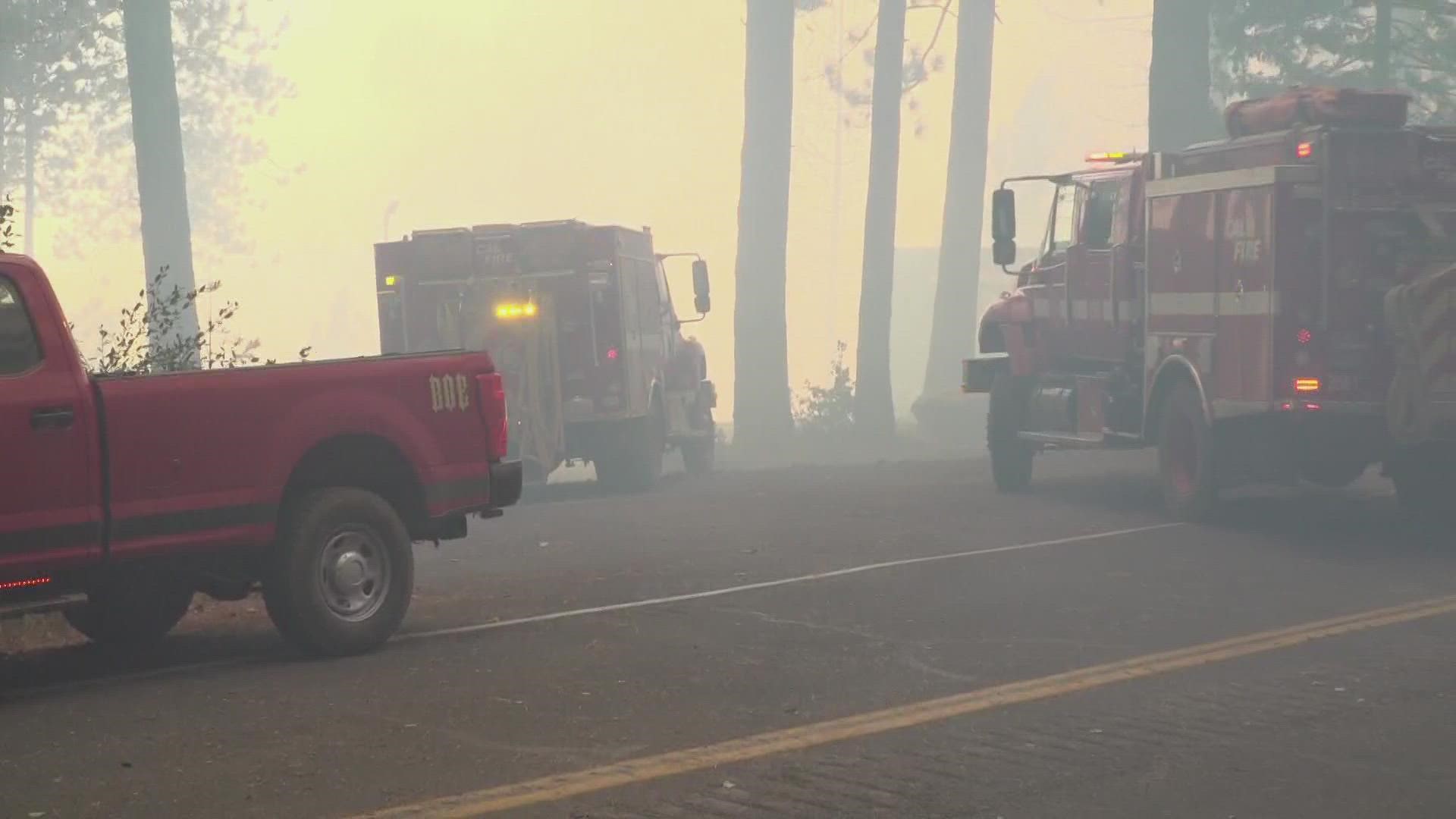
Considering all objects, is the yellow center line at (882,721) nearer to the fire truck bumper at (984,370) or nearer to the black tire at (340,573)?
the black tire at (340,573)

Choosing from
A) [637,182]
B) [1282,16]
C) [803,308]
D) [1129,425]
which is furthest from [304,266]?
[1129,425]

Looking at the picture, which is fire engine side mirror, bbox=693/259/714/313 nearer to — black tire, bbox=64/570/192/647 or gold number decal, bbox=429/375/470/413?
gold number decal, bbox=429/375/470/413

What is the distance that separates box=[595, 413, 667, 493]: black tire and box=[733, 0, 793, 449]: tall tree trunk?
40.3ft

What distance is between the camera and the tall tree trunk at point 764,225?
1419 inches

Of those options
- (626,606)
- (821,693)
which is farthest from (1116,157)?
(821,693)

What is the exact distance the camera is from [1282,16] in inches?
1348

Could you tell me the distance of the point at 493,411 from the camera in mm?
11102

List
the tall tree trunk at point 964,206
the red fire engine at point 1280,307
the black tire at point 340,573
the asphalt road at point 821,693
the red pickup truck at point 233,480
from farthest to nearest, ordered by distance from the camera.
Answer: the tall tree trunk at point 964,206, the red fire engine at point 1280,307, the black tire at point 340,573, the red pickup truck at point 233,480, the asphalt road at point 821,693

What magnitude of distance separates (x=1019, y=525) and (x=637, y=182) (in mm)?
87841

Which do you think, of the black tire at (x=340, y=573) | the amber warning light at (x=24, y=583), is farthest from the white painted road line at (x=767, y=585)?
the amber warning light at (x=24, y=583)

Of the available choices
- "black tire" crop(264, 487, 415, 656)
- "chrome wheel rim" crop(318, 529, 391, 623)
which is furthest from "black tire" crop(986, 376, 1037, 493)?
"chrome wheel rim" crop(318, 529, 391, 623)

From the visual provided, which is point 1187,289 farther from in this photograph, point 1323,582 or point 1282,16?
point 1282,16

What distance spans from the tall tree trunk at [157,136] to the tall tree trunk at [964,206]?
55.5 feet

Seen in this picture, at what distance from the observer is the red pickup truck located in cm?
929
